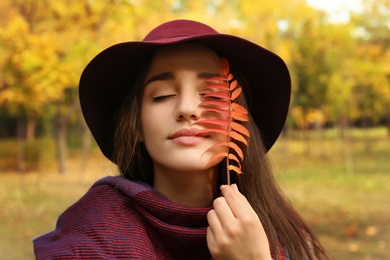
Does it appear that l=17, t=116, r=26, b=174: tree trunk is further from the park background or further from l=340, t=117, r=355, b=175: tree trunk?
l=340, t=117, r=355, b=175: tree trunk

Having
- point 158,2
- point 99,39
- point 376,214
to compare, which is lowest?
point 376,214

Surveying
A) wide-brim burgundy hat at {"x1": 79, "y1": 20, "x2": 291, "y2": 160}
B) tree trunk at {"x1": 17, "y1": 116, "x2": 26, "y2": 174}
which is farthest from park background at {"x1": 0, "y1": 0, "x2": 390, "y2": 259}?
wide-brim burgundy hat at {"x1": 79, "y1": 20, "x2": 291, "y2": 160}

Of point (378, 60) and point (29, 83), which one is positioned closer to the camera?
point (29, 83)

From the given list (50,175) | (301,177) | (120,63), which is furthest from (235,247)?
(301,177)

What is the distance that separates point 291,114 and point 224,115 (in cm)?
1189

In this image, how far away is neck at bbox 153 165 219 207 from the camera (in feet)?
5.06

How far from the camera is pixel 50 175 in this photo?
1022 centimetres

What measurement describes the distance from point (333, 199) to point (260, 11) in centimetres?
391

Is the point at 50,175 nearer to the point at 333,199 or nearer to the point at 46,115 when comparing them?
the point at 46,115

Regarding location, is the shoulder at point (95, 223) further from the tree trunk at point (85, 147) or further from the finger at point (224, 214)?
the tree trunk at point (85, 147)

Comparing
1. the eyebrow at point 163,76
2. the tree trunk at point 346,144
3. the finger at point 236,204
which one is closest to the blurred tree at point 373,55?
the tree trunk at point 346,144

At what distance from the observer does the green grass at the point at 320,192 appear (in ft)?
22.6

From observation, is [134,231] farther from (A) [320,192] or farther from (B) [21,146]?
(B) [21,146]

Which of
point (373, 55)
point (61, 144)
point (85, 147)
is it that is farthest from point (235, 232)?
point (373, 55)
